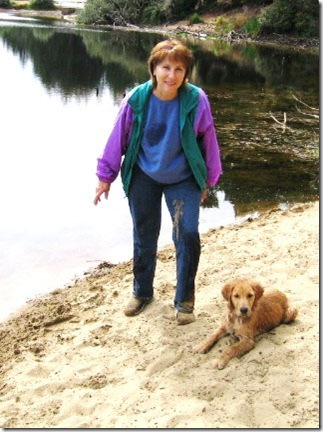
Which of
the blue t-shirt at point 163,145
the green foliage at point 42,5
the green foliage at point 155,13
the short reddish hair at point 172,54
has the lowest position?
the blue t-shirt at point 163,145

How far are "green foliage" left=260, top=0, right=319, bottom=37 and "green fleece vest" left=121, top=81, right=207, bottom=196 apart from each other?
139 feet

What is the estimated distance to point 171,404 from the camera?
11.8ft

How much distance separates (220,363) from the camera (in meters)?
3.91

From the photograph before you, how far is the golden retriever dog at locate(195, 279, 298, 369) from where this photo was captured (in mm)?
3982

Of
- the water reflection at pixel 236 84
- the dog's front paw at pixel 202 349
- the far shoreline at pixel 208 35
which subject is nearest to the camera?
the dog's front paw at pixel 202 349

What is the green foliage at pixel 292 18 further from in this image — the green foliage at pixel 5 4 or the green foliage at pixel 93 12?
the green foliage at pixel 5 4

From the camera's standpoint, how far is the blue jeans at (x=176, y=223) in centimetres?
428

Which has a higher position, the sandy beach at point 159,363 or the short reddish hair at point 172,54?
the short reddish hair at point 172,54

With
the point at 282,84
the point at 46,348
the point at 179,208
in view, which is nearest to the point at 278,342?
the point at 179,208

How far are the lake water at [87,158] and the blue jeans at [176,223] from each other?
2.26m

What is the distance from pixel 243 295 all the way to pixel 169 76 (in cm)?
164

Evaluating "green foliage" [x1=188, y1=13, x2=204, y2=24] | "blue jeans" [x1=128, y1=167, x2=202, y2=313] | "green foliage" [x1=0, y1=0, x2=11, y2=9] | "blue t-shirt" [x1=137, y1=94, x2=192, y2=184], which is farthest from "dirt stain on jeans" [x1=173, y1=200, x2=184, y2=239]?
"green foliage" [x1=0, y1=0, x2=11, y2=9]

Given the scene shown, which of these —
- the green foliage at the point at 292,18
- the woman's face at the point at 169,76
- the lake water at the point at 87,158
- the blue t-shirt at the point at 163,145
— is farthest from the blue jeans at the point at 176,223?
the green foliage at the point at 292,18

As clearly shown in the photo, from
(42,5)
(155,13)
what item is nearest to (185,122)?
(155,13)
